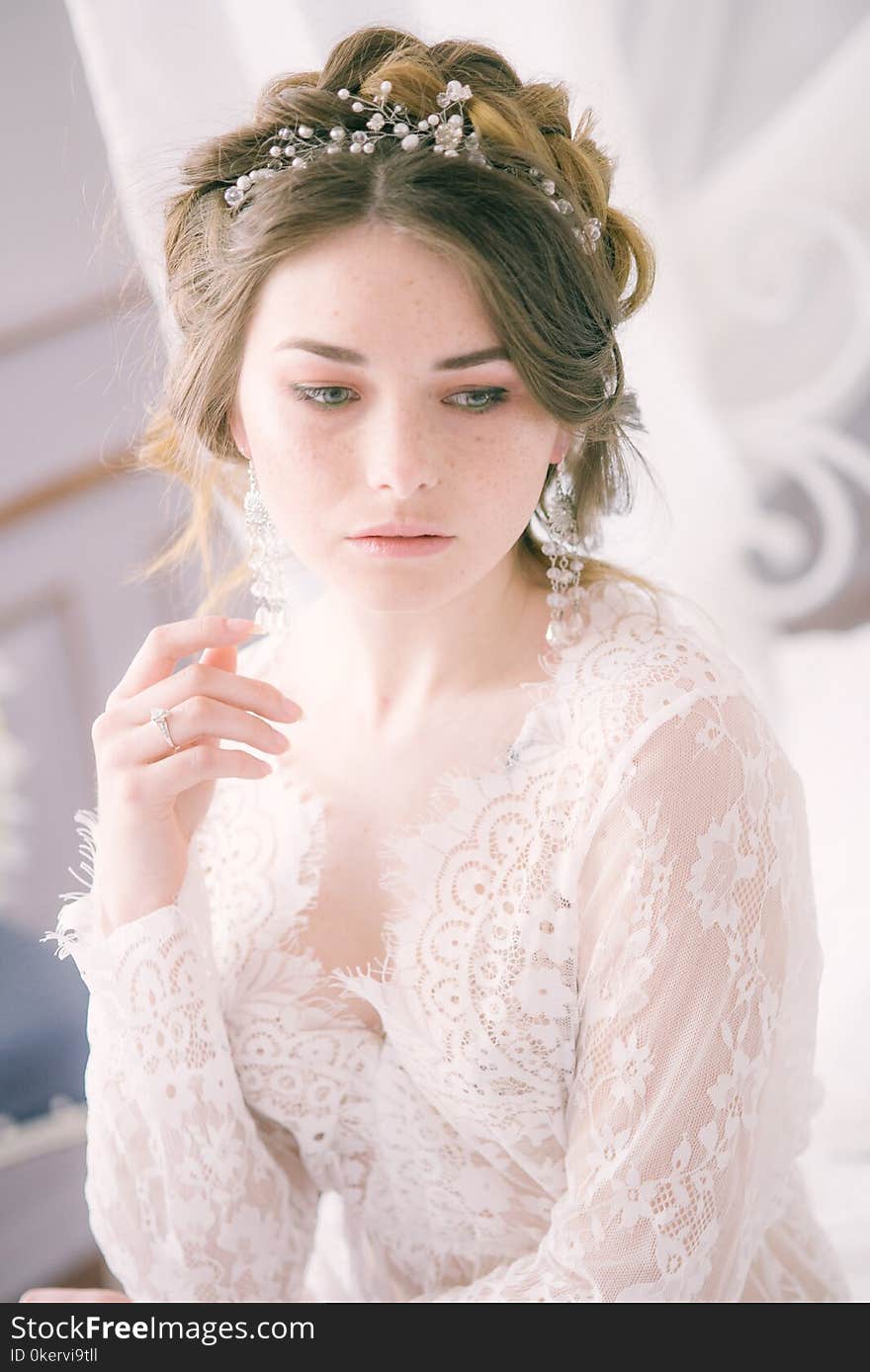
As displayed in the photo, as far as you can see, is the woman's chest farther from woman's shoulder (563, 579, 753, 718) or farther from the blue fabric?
the blue fabric

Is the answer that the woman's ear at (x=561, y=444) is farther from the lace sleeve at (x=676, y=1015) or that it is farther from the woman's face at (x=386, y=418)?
the lace sleeve at (x=676, y=1015)

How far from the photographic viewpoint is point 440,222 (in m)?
0.96

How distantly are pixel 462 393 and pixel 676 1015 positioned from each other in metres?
0.56

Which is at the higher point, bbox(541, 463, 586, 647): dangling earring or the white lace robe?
bbox(541, 463, 586, 647): dangling earring

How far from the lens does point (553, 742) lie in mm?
1149

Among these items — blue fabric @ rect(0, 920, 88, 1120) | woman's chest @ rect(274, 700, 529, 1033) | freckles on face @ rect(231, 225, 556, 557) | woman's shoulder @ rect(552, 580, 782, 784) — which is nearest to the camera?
freckles on face @ rect(231, 225, 556, 557)

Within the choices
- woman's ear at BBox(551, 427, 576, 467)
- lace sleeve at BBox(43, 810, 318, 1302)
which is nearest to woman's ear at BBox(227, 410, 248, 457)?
woman's ear at BBox(551, 427, 576, 467)

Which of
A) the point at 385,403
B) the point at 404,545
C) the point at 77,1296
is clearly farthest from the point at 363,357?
the point at 77,1296

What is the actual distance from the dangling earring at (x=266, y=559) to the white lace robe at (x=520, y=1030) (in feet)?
0.57

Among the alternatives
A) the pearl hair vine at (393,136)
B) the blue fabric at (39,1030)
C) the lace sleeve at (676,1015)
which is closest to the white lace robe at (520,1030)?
the lace sleeve at (676,1015)

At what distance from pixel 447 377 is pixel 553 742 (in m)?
0.37

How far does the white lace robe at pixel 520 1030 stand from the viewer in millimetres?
1023

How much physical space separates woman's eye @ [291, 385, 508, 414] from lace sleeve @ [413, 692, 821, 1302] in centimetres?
31

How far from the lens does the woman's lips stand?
103cm
